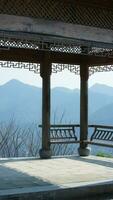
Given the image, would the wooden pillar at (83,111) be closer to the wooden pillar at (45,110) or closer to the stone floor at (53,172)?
the stone floor at (53,172)

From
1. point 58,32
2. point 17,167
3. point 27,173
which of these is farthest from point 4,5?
point 17,167

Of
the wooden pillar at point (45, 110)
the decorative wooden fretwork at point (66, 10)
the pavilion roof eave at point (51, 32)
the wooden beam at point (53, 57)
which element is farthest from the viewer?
the wooden pillar at point (45, 110)

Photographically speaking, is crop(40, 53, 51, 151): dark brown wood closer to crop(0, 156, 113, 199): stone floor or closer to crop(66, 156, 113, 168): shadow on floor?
crop(0, 156, 113, 199): stone floor

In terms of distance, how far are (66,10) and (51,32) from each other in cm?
47

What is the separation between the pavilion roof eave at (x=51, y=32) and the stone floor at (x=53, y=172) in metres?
2.37

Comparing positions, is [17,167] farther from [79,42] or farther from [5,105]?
[5,105]

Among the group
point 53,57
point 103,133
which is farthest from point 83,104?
point 53,57

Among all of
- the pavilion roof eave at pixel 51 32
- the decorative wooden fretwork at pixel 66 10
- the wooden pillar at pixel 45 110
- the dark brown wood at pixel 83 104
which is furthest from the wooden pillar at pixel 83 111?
the decorative wooden fretwork at pixel 66 10

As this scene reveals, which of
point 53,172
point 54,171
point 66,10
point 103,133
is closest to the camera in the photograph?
point 66,10

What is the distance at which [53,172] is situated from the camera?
9969mm

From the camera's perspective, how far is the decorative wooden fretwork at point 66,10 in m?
6.96

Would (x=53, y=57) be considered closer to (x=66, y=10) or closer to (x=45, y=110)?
(x=45, y=110)

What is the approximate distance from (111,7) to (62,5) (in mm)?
855

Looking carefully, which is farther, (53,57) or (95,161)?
(53,57)
